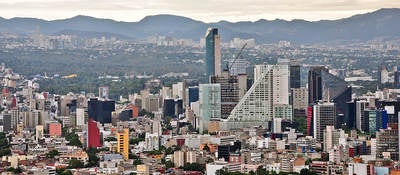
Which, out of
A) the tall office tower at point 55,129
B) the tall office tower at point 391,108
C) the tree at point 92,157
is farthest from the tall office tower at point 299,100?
the tree at point 92,157

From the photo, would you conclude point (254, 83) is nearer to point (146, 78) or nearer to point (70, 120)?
point (70, 120)

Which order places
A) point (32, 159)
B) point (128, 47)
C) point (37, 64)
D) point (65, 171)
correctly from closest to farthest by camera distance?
point (65, 171) < point (32, 159) < point (37, 64) < point (128, 47)

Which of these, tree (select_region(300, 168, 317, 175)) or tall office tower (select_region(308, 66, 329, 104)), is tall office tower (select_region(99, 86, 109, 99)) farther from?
tree (select_region(300, 168, 317, 175))

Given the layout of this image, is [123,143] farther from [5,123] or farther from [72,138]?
[5,123]

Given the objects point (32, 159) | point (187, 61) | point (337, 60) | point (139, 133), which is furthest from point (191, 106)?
point (187, 61)

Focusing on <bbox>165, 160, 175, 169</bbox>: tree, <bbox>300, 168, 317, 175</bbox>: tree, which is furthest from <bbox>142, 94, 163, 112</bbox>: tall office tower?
<bbox>300, 168, 317, 175</bbox>: tree

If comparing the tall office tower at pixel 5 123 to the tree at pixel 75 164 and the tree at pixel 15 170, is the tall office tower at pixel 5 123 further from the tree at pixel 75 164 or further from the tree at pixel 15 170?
the tree at pixel 15 170

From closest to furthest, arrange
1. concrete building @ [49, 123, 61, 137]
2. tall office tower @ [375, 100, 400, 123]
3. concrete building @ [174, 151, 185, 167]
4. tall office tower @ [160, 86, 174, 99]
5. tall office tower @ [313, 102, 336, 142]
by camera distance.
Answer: concrete building @ [174, 151, 185, 167] → tall office tower @ [375, 100, 400, 123] → tall office tower @ [313, 102, 336, 142] → concrete building @ [49, 123, 61, 137] → tall office tower @ [160, 86, 174, 99]

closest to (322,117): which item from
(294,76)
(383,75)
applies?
(294,76)
